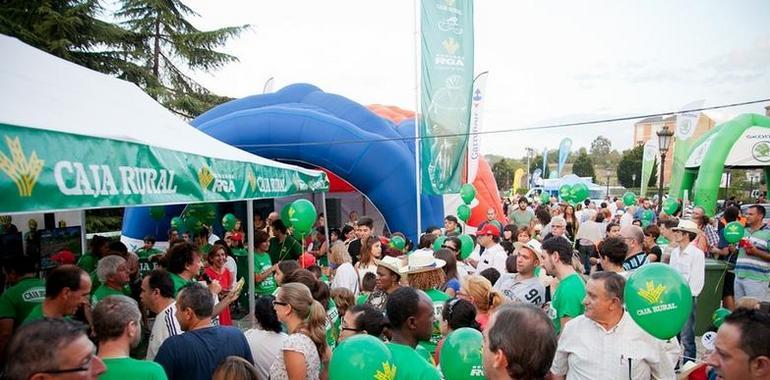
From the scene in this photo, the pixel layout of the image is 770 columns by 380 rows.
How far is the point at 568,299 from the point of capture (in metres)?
3.61

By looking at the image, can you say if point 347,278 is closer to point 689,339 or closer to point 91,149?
point 91,149

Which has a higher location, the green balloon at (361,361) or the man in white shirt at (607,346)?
the green balloon at (361,361)

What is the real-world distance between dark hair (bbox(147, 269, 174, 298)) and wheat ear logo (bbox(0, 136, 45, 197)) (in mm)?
1262

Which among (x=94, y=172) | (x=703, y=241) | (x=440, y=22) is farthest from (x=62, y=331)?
(x=440, y=22)

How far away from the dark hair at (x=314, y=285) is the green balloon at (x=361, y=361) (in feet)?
5.61

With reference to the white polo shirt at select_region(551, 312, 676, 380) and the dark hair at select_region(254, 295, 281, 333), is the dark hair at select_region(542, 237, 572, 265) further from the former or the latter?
the dark hair at select_region(254, 295, 281, 333)

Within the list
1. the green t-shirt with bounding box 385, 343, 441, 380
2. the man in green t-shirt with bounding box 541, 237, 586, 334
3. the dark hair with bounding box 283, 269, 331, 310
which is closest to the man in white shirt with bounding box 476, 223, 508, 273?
the man in green t-shirt with bounding box 541, 237, 586, 334

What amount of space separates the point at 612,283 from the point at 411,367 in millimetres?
1241

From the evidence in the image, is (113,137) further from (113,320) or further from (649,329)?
(649,329)

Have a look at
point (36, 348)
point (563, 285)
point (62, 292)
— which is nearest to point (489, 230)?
point (563, 285)

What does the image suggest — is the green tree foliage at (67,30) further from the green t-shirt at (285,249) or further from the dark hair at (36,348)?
the dark hair at (36,348)

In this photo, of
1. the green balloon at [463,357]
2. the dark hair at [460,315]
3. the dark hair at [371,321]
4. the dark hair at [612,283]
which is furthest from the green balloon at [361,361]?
the dark hair at [612,283]

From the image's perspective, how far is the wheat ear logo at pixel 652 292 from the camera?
2670mm

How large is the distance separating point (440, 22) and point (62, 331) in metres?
10.0
